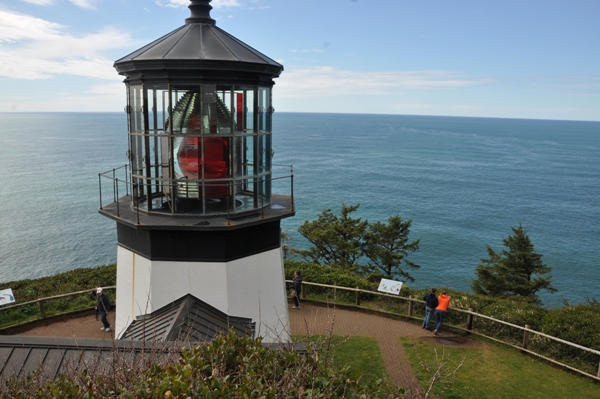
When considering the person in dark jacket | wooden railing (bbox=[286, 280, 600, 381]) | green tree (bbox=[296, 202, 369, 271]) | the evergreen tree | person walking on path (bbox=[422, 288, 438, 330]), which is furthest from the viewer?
the evergreen tree

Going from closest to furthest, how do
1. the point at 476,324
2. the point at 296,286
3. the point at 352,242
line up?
the point at 476,324 < the point at 296,286 < the point at 352,242

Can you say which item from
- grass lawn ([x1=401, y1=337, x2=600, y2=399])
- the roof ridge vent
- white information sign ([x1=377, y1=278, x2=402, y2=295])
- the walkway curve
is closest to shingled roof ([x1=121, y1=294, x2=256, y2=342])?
the roof ridge vent

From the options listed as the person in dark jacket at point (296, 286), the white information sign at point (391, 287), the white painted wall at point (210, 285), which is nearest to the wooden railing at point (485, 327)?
the white information sign at point (391, 287)

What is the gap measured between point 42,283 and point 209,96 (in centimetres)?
1149

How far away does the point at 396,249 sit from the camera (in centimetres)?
2592

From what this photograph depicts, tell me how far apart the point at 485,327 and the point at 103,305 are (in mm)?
8618

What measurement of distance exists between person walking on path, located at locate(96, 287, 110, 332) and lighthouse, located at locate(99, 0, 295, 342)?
396cm

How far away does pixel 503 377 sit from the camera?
A: 905 cm

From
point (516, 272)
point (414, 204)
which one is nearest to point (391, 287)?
point (516, 272)

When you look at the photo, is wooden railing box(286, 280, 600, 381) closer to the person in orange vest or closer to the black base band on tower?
the person in orange vest

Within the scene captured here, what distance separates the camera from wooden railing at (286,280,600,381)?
31.3 ft

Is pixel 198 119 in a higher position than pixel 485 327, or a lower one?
higher

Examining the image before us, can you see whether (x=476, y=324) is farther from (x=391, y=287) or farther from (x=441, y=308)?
(x=391, y=287)

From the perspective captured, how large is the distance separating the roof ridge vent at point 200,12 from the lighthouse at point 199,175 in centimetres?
1
